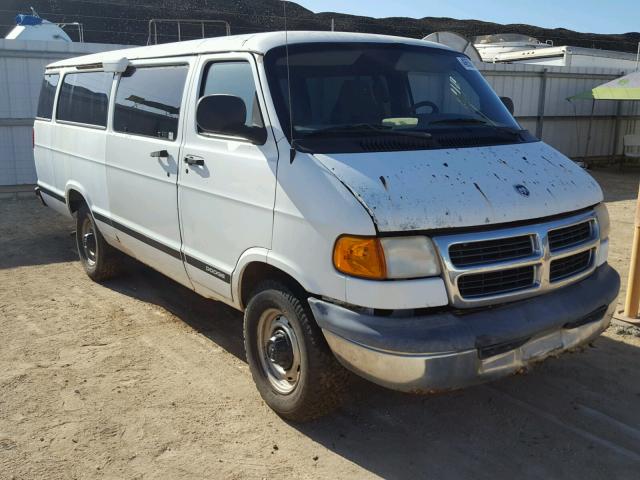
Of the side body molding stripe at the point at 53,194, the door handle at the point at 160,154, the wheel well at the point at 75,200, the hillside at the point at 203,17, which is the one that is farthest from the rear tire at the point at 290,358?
the hillside at the point at 203,17

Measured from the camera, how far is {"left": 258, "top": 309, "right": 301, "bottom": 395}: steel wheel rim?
3.64m

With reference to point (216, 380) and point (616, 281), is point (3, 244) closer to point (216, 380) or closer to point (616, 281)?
point (216, 380)

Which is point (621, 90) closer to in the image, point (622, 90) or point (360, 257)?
point (622, 90)

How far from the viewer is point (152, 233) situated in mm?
4910

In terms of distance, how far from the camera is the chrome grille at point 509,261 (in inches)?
122

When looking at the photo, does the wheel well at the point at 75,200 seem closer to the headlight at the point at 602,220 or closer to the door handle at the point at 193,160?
the door handle at the point at 193,160

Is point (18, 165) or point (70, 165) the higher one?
point (70, 165)

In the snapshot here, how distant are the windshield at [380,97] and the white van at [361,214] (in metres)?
0.01

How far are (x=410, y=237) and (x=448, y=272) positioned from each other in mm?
252

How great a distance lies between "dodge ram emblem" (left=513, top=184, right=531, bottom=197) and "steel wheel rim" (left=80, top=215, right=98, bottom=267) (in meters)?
4.46

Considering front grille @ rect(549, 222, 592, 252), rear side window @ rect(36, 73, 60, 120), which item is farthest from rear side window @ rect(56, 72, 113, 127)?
front grille @ rect(549, 222, 592, 252)

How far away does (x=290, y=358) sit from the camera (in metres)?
3.68

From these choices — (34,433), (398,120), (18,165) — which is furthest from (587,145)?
(34,433)

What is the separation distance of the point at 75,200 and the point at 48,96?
1462mm
